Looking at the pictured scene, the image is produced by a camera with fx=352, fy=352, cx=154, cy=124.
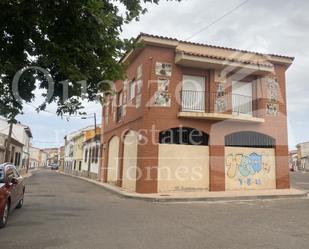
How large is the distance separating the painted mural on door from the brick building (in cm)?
5

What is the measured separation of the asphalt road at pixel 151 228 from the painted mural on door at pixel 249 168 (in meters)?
7.06

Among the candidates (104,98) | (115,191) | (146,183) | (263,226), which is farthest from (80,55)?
(115,191)

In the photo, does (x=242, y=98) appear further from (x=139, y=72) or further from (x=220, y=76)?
(x=139, y=72)

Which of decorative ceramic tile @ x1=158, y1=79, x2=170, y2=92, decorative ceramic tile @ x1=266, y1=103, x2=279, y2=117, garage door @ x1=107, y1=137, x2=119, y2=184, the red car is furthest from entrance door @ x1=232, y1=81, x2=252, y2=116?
the red car

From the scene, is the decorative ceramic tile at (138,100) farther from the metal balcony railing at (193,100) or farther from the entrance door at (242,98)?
the entrance door at (242,98)

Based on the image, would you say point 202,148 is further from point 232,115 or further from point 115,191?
point 115,191

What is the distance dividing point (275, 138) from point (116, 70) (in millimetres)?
14134

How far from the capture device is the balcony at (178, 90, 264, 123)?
18.1 m

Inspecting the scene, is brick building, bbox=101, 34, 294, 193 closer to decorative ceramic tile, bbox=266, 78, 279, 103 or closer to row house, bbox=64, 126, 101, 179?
decorative ceramic tile, bbox=266, 78, 279, 103

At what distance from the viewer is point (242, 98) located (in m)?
20.0

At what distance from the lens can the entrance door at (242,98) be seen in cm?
1977

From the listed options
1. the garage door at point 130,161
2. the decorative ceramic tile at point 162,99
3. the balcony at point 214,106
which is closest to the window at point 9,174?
the garage door at point 130,161

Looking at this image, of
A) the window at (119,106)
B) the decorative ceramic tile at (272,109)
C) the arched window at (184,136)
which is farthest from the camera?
the window at (119,106)

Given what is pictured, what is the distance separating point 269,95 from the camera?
2048 cm
